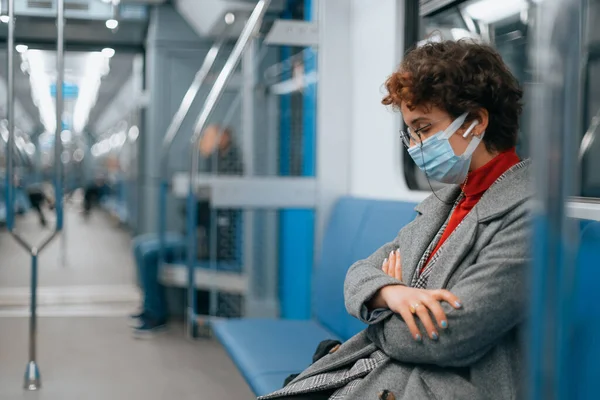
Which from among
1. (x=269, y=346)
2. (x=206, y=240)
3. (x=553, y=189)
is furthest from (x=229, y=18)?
(x=553, y=189)

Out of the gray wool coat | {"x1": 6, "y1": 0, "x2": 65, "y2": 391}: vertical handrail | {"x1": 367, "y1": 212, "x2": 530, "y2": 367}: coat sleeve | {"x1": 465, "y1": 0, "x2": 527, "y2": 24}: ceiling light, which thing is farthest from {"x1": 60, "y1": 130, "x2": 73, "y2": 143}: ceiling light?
{"x1": 367, "y1": 212, "x2": 530, "y2": 367}: coat sleeve

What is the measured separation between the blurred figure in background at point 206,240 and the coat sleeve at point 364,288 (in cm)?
326

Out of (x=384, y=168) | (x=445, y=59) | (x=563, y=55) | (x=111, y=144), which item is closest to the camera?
(x=563, y=55)

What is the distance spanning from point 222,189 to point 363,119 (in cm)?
78

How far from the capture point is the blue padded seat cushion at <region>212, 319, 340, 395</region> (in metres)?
2.37

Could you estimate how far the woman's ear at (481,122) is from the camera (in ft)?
5.26

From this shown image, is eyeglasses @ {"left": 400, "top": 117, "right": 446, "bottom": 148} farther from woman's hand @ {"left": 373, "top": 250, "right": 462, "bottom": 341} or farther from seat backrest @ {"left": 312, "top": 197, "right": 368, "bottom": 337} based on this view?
seat backrest @ {"left": 312, "top": 197, "right": 368, "bottom": 337}

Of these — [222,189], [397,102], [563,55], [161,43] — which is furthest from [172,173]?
[563,55]

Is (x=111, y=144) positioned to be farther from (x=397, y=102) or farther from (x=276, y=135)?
(x=397, y=102)

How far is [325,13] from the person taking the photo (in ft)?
11.3

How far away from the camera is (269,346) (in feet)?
8.87

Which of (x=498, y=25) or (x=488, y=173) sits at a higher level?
(x=498, y=25)

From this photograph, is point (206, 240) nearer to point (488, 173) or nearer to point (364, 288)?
point (364, 288)

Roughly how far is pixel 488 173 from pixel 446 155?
11cm
